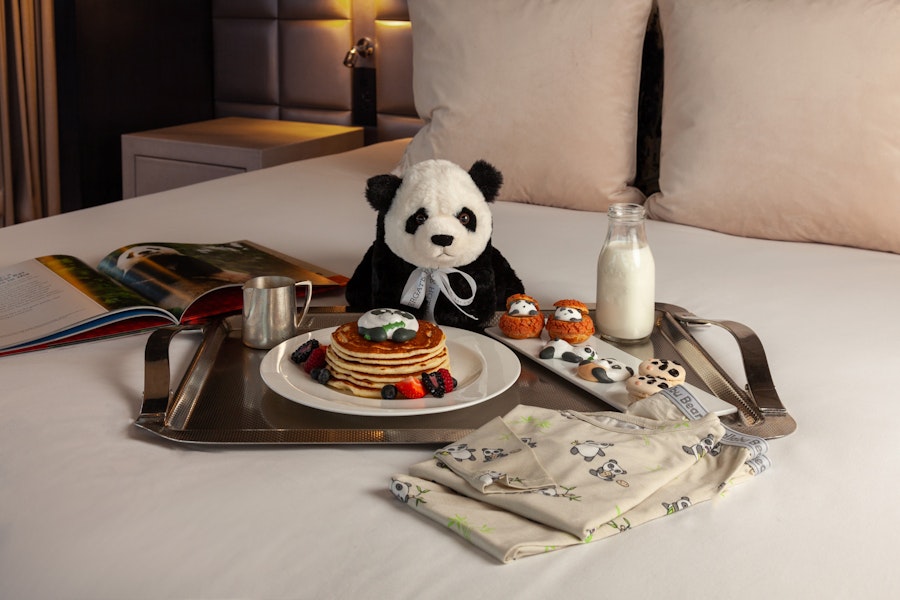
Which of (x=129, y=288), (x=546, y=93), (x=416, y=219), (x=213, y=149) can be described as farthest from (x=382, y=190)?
(x=213, y=149)

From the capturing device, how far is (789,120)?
162 cm

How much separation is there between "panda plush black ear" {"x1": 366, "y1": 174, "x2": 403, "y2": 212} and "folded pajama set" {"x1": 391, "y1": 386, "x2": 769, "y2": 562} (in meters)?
0.38

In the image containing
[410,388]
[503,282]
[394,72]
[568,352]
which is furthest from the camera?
[394,72]

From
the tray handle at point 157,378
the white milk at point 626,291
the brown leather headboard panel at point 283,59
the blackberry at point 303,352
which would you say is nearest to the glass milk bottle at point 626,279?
the white milk at point 626,291

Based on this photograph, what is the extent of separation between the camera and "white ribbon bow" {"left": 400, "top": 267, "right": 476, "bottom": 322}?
1207mm

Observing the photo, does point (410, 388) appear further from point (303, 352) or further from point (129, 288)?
point (129, 288)

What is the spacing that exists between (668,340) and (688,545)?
48 cm

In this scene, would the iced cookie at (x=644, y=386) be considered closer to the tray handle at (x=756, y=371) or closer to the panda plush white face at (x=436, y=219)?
the tray handle at (x=756, y=371)

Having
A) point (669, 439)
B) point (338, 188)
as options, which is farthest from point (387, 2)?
point (669, 439)

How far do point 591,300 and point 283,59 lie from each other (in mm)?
2297

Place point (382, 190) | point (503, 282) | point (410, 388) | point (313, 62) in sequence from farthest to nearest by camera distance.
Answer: point (313, 62) < point (503, 282) < point (382, 190) < point (410, 388)

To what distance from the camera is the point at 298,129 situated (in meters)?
3.16

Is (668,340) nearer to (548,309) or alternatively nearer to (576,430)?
(548,309)

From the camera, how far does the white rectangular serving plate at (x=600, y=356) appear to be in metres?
0.97
